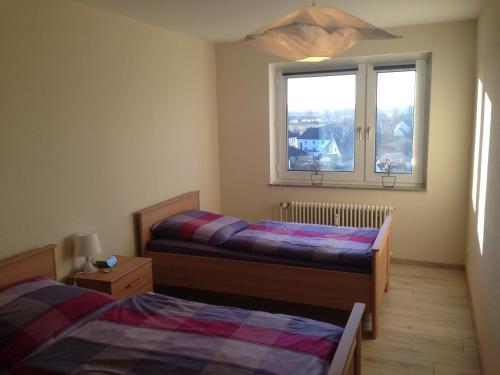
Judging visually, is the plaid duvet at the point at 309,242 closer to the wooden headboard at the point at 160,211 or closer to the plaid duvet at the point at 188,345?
the wooden headboard at the point at 160,211

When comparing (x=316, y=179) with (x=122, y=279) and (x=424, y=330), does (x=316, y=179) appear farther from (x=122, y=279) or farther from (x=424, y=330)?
(x=122, y=279)

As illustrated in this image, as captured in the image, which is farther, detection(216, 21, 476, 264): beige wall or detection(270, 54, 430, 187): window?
detection(270, 54, 430, 187): window

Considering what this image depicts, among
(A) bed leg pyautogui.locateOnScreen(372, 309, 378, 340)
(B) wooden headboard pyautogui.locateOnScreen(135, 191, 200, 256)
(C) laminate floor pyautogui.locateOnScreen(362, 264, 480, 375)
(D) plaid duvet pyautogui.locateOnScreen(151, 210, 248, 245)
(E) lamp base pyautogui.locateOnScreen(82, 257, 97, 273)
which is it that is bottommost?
(C) laminate floor pyautogui.locateOnScreen(362, 264, 480, 375)

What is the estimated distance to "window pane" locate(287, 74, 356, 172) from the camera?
15.4 ft

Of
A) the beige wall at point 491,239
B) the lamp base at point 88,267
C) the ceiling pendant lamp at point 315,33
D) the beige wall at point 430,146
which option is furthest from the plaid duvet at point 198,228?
the beige wall at point 491,239

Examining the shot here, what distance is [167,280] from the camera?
11.9 ft

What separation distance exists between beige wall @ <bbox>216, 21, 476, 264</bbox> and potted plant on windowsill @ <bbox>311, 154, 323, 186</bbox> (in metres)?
0.16

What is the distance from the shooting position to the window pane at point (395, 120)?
4.43 m

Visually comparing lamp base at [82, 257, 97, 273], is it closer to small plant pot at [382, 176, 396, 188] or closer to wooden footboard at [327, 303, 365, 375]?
wooden footboard at [327, 303, 365, 375]

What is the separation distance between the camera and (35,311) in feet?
6.82

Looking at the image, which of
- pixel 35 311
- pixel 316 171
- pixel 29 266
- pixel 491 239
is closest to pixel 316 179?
pixel 316 171

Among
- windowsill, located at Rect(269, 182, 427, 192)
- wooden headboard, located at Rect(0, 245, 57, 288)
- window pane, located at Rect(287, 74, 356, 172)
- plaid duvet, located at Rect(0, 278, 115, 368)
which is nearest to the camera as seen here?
plaid duvet, located at Rect(0, 278, 115, 368)

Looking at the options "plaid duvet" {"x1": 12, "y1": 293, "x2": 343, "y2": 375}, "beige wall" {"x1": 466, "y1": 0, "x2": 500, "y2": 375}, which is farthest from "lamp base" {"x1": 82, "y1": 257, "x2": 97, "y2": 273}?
"beige wall" {"x1": 466, "y1": 0, "x2": 500, "y2": 375}

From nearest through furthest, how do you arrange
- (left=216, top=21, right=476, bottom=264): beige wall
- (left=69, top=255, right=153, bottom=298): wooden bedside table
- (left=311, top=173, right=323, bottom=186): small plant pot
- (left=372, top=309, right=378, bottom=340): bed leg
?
1. (left=69, top=255, right=153, bottom=298): wooden bedside table
2. (left=372, top=309, right=378, bottom=340): bed leg
3. (left=216, top=21, right=476, bottom=264): beige wall
4. (left=311, top=173, right=323, bottom=186): small plant pot
